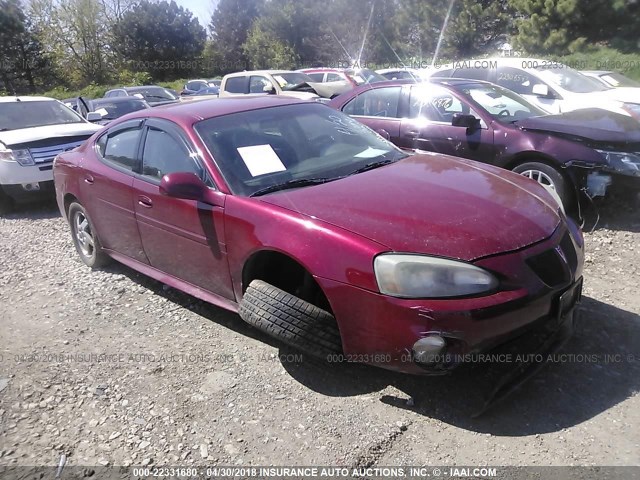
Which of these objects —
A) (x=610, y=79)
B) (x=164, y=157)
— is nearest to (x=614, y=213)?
(x=164, y=157)

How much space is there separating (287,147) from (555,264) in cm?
186

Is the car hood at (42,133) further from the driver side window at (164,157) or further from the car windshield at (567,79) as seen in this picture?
the car windshield at (567,79)

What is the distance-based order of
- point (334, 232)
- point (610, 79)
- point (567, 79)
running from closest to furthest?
point (334, 232) → point (567, 79) → point (610, 79)

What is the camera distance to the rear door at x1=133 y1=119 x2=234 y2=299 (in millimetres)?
3467

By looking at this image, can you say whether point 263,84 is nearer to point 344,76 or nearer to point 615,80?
point 344,76

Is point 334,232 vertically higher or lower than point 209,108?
lower

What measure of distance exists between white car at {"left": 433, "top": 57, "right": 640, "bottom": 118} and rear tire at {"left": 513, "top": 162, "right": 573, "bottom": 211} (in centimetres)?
406

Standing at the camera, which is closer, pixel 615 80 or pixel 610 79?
pixel 610 79

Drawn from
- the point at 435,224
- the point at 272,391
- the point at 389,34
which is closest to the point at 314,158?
the point at 435,224

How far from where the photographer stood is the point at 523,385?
2.89 metres

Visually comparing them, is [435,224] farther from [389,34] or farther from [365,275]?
[389,34]

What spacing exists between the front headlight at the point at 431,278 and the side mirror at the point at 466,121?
11.3 feet

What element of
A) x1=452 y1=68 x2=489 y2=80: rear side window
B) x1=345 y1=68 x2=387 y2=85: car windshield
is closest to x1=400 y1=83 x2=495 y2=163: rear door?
x1=452 y1=68 x2=489 y2=80: rear side window

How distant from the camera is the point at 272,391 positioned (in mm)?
3109
